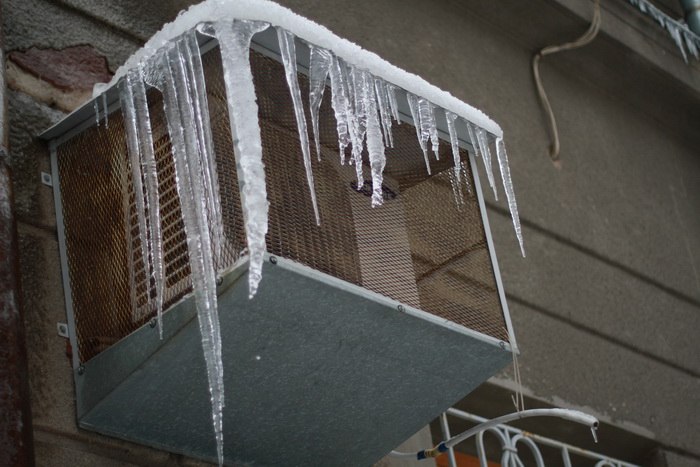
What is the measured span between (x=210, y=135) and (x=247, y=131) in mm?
166

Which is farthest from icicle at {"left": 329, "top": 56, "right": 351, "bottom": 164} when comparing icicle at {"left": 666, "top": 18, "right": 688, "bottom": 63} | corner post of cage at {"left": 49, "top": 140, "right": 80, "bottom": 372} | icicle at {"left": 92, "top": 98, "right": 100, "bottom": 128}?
icicle at {"left": 666, "top": 18, "right": 688, "bottom": 63}

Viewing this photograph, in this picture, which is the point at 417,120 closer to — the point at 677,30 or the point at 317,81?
the point at 317,81

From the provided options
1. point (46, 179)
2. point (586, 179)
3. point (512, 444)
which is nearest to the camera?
point (46, 179)

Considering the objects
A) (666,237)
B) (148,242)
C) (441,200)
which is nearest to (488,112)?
(666,237)

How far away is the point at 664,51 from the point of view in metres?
6.34

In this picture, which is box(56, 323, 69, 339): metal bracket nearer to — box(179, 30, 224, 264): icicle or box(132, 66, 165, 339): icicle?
box(132, 66, 165, 339): icicle

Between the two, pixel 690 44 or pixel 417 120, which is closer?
pixel 417 120

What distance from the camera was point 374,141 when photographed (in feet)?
10.8

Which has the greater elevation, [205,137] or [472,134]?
[472,134]

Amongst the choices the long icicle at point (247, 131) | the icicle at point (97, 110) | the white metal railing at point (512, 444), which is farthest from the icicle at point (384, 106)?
the white metal railing at point (512, 444)

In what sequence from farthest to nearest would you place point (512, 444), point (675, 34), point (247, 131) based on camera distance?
point (675, 34) → point (512, 444) → point (247, 131)

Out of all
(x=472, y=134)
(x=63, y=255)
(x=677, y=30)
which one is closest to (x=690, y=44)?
(x=677, y=30)

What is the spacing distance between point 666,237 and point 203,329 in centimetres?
351

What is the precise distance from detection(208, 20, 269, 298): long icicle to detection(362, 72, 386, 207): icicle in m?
0.37
